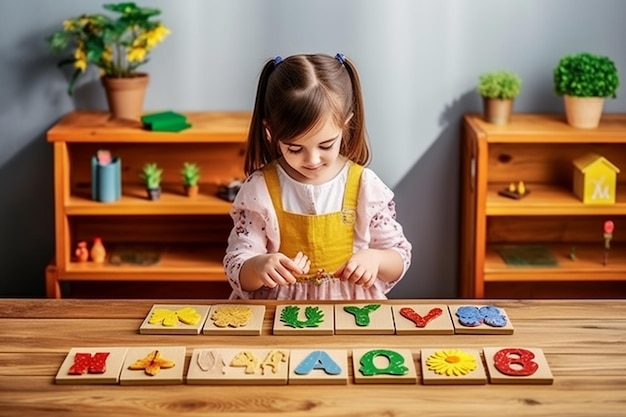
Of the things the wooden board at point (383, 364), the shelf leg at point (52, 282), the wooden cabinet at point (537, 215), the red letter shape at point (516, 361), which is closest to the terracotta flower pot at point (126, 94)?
the shelf leg at point (52, 282)

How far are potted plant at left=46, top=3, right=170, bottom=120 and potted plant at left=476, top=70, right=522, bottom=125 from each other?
1.01 meters

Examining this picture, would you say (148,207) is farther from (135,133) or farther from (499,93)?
(499,93)

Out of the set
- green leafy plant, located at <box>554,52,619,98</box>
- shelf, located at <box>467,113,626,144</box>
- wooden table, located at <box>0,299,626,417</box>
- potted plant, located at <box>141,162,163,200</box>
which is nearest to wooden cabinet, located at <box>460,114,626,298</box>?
shelf, located at <box>467,113,626,144</box>

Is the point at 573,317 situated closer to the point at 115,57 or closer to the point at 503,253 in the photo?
the point at 503,253

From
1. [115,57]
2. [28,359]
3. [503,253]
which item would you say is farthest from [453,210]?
[28,359]

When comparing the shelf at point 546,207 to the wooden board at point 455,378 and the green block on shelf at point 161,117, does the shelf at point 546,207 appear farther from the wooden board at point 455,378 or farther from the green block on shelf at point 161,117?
the wooden board at point 455,378

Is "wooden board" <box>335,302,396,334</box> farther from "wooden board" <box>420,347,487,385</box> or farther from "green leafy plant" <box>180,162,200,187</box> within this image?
"green leafy plant" <box>180,162,200,187</box>

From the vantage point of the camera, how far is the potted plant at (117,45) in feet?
10.8

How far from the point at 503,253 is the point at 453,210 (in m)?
0.24

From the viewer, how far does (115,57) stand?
3473 millimetres

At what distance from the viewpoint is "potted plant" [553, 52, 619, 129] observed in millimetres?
3293

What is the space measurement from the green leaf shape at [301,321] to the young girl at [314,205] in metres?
0.23

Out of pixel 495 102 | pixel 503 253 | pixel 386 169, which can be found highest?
pixel 495 102

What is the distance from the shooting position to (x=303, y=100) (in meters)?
2.07
